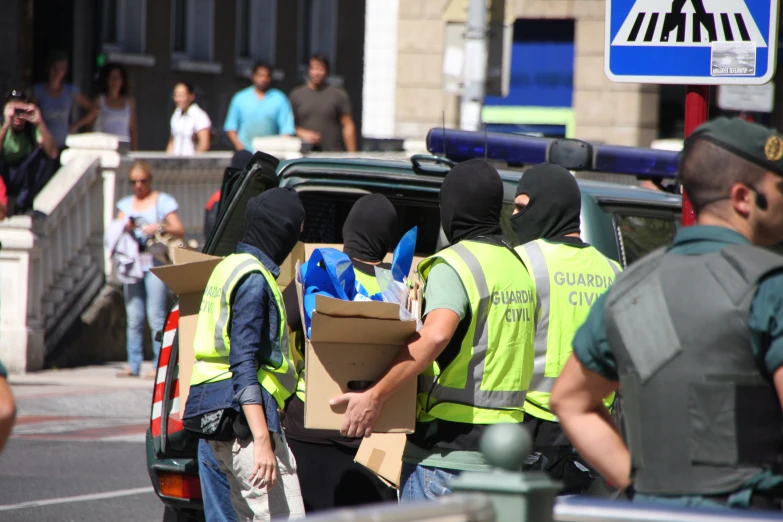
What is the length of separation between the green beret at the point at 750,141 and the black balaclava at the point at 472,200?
63.7 inches

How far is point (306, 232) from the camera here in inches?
273

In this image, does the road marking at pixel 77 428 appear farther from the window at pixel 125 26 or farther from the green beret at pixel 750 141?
the window at pixel 125 26

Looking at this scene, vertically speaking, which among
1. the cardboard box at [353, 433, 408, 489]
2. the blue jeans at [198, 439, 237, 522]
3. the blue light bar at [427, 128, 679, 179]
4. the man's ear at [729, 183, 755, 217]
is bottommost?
the blue jeans at [198, 439, 237, 522]

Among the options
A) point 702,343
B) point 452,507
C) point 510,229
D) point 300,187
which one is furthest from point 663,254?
point 300,187

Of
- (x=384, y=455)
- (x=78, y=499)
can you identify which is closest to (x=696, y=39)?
(x=384, y=455)

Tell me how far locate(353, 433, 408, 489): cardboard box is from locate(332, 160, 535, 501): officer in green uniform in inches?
13.6

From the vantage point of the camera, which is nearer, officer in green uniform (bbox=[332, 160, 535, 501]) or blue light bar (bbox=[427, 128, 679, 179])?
officer in green uniform (bbox=[332, 160, 535, 501])

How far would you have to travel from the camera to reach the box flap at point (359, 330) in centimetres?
439

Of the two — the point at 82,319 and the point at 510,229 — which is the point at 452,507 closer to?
the point at 510,229

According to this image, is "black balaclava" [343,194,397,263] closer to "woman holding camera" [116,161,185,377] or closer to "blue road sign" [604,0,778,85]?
"blue road sign" [604,0,778,85]

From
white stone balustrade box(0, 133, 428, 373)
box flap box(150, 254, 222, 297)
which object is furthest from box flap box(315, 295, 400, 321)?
white stone balustrade box(0, 133, 428, 373)

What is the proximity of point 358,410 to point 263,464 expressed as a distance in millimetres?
→ 380

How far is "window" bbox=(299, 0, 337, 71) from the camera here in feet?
82.5

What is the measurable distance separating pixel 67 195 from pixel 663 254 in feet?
34.6
